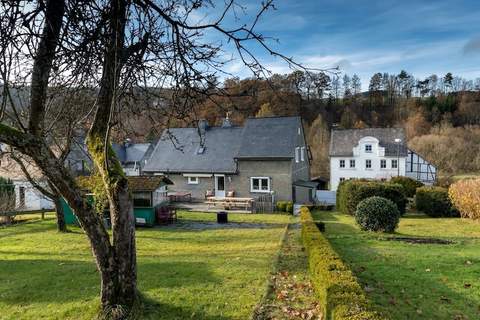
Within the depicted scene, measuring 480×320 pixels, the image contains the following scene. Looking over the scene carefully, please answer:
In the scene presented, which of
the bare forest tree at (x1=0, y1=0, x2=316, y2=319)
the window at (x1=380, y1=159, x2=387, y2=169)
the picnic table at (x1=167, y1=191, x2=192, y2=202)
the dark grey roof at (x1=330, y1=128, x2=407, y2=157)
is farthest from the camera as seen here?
the window at (x1=380, y1=159, x2=387, y2=169)

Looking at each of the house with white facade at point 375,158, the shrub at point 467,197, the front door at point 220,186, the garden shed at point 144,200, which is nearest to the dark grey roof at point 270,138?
the front door at point 220,186

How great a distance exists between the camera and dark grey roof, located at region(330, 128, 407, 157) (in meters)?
43.3

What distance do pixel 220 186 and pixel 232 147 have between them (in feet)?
11.6

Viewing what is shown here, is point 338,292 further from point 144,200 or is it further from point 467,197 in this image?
point 467,197

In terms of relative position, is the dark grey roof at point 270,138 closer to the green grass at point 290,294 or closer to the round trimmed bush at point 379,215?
the round trimmed bush at point 379,215

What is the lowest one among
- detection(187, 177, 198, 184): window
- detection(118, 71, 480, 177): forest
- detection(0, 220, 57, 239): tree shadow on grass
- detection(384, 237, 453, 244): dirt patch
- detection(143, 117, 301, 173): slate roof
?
detection(0, 220, 57, 239): tree shadow on grass

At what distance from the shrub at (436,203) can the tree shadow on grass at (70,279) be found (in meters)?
19.2

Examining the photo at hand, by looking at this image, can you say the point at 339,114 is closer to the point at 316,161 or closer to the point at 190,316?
the point at 316,161

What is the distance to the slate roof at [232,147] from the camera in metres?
28.9

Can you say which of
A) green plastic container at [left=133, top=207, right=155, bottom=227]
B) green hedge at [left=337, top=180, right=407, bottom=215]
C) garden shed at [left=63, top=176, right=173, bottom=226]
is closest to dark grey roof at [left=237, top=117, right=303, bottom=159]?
green hedge at [left=337, top=180, right=407, bottom=215]

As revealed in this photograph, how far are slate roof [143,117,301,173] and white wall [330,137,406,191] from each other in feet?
56.4

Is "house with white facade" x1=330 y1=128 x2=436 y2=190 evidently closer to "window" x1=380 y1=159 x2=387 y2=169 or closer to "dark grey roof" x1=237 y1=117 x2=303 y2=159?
"window" x1=380 y1=159 x2=387 y2=169

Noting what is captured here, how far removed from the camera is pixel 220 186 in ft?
99.6

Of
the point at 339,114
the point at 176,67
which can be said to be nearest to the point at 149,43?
the point at 176,67
